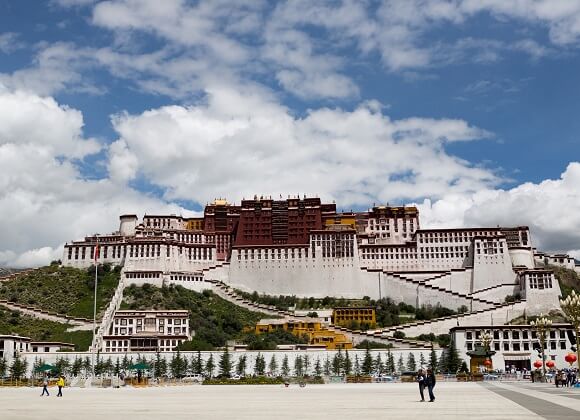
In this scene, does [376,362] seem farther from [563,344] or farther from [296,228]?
[296,228]

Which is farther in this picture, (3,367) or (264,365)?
(264,365)

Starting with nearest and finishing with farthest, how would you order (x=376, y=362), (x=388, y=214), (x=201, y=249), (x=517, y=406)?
(x=517, y=406)
(x=376, y=362)
(x=201, y=249)
(x=388, y=214)

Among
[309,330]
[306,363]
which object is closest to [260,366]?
[306,363]

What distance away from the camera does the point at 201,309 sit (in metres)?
110

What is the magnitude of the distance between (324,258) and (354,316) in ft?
66.2

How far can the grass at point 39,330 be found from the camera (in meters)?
95.1

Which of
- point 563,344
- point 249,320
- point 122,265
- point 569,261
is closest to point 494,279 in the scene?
point 569,261

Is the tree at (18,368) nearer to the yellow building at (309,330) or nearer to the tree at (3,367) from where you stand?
the tree at (3,367)

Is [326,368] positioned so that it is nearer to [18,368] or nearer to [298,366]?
[298,366]

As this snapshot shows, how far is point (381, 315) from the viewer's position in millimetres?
112688

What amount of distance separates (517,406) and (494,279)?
344 ft

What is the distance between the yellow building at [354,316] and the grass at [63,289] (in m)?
38.7

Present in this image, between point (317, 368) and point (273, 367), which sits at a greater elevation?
point (273, 367)

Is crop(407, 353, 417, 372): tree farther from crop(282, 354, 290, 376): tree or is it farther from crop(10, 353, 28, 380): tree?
crop(10, 353, 28, 380): tree
